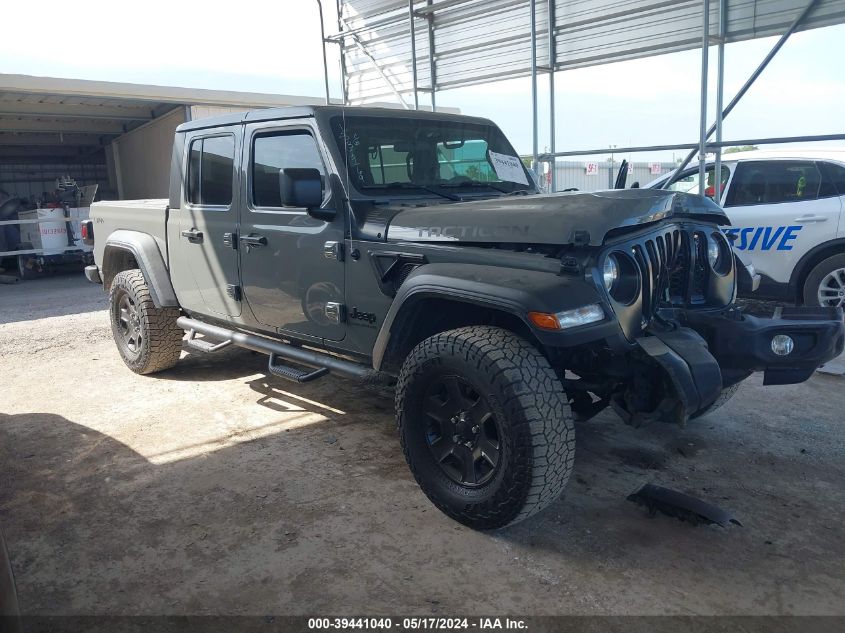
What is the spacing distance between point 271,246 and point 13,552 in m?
1.99

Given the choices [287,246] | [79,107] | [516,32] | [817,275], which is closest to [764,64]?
[817,275]

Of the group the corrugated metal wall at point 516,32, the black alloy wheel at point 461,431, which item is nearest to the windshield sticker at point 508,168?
the black alloy wheel at point 461,431

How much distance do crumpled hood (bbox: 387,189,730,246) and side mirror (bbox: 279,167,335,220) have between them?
16.0 inches

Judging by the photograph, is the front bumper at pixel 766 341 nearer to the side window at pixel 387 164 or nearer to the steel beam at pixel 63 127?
the side window at pixel 387 164

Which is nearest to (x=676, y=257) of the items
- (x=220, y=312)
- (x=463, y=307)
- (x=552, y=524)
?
(x=463, y=307)

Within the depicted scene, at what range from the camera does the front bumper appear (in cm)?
305

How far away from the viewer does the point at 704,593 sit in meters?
2.59

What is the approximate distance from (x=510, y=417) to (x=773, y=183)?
207 inches

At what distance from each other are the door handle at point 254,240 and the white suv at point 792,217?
4197 mm

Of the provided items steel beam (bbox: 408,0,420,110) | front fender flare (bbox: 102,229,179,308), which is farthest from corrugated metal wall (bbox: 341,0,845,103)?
front fender flare (bbox: 102,229,179,308)

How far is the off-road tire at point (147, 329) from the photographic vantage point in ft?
17.2

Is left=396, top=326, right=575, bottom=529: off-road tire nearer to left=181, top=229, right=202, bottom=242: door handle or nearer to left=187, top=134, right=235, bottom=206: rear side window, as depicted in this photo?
left=187, top=134, right=235, bottom=206: rear side window

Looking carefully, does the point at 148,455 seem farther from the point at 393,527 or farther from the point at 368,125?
the point at 368,125

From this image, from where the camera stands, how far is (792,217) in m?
6.43
